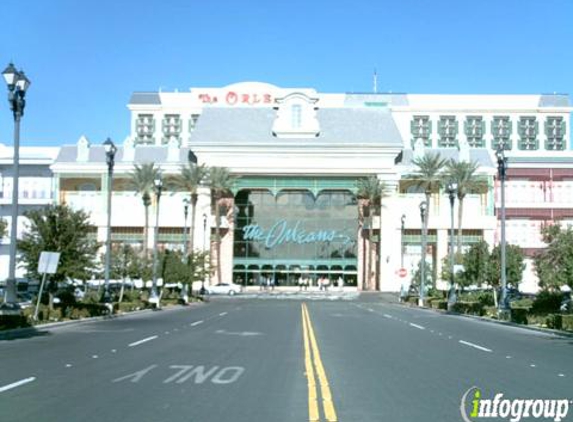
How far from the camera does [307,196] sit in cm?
9244

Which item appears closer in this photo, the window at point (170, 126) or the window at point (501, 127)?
the window at point (501, 127)

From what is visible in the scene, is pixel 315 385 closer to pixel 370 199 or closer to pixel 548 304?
pixel 548 304

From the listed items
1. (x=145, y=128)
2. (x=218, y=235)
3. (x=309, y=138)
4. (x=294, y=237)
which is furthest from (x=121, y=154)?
(x=145, y=128)

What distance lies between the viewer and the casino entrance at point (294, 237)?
91.2 metres

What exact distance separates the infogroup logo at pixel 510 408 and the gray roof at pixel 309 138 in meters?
78.0

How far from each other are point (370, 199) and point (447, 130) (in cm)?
6742

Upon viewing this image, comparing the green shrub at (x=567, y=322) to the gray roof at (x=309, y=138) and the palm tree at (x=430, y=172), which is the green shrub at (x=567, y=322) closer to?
the palm tree at (x=430, y=172)

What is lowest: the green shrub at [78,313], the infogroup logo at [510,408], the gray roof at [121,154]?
the green shrub at [78,313]

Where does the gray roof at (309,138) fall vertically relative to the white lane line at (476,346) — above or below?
above

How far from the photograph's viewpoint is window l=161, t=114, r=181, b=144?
150 m

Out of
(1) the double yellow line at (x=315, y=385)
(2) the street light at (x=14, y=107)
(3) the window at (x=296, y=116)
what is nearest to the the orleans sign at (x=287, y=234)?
(3) the window at (x=296, y=116)

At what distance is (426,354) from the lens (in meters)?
18.9

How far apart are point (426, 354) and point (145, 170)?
62.1 m

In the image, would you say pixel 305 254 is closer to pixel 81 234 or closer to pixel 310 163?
pixel 310 163
